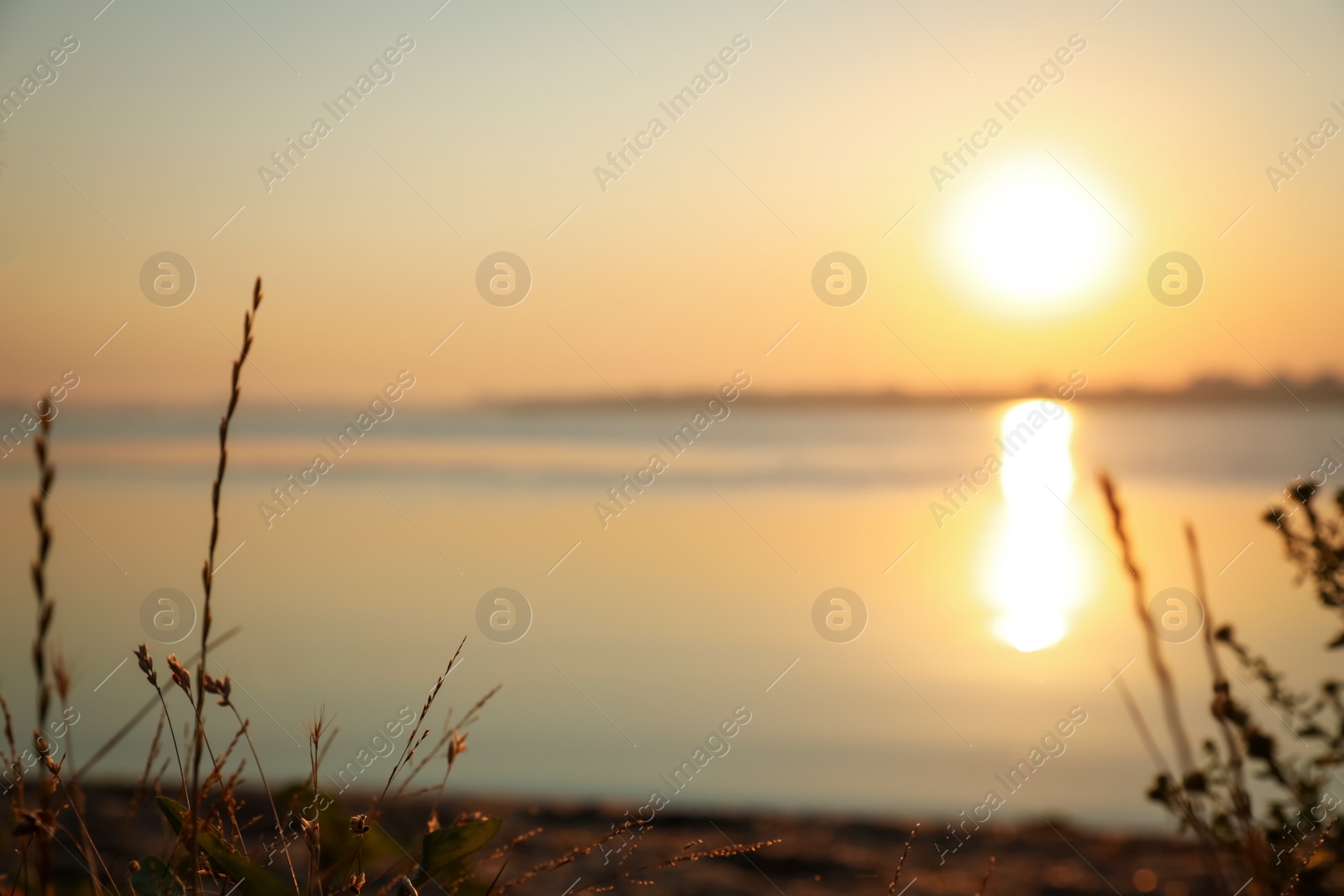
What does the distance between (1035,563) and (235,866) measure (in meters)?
9.76

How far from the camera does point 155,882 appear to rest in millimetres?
1249

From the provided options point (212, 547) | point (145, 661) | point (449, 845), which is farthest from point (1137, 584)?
point (145, 661)

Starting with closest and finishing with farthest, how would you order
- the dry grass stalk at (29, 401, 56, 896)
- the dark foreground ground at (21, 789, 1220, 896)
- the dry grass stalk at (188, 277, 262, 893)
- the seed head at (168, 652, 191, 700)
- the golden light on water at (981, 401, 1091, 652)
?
the dry grass stalk at (29, 401, 56, 896), the dry grass stalk at (188, 277, 262, 893), the seed head at (168, 652, 191, 700), the dark foreground ground at (21, 789, 1220, 896), the golden light on water at (981, 401, 1091, 652)

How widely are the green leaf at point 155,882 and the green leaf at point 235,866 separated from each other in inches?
1.9

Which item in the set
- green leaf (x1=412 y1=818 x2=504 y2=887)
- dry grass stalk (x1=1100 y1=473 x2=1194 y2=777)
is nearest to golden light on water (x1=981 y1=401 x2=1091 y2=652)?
dry grass stalk (x1=1100 y1=473 x2=1194 y2=777)

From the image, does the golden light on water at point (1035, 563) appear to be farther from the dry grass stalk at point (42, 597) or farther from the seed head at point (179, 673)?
the dry grass stalk at point (42, 597)

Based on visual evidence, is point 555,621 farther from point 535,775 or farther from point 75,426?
point 75,426

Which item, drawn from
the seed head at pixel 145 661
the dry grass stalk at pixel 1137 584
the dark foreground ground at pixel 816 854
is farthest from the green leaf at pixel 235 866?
the dark foreground ground at pixel 816 854

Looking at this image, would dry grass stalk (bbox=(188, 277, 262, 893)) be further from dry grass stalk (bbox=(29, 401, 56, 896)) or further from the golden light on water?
the golden light on water

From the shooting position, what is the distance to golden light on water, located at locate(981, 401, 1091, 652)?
7.78m

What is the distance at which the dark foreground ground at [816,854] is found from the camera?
416 centimetres

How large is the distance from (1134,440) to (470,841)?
30791 millimetres

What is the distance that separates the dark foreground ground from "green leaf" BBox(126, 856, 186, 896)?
2717 millimetres

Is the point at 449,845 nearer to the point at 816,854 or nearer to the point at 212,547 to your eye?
the point at 212,547
